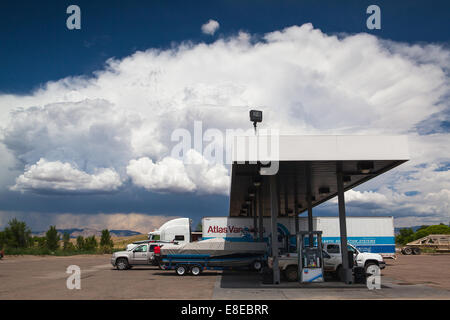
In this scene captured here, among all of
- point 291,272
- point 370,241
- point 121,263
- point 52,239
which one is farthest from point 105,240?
point 291,272

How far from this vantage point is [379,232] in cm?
2797

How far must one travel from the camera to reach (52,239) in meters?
60.2

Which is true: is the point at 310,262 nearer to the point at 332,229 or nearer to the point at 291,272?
the point at 291,272

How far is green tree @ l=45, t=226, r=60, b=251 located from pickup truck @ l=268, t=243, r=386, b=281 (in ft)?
167

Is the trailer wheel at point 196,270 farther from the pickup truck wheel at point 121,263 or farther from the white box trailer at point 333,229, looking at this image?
the white box trailer at point 333,229

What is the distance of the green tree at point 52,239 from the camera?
5983 centimetres

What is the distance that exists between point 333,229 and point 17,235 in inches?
1939

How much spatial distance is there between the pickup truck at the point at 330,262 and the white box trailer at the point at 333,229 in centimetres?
710

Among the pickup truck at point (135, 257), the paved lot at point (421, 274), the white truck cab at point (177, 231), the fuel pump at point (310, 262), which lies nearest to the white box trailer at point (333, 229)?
the paved lot at point (421, 274)

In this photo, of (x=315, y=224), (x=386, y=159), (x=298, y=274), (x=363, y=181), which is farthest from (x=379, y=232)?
(x=386, y=159)

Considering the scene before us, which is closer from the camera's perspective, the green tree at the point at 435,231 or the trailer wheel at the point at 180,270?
the trailer wheel at the point at 180,270

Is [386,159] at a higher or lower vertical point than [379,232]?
higher
